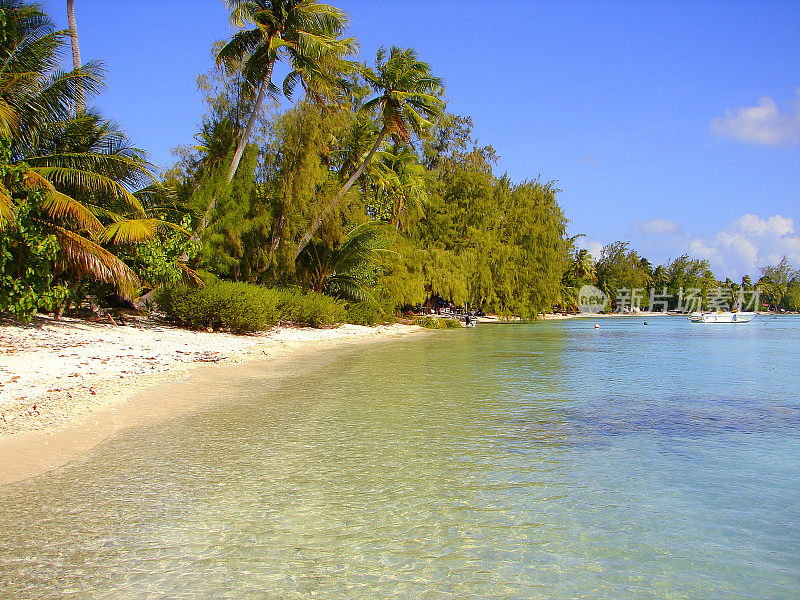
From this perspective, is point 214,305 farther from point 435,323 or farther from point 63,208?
point 435,323

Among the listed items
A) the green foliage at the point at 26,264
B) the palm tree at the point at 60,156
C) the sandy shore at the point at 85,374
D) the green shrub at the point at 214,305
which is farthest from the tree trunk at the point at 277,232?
the green foliage at the point at 26,264

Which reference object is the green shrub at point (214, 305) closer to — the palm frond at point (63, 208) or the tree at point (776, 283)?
the palm frond at point (63, 208)

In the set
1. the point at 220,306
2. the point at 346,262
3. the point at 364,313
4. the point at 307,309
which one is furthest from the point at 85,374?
the point at 364,313

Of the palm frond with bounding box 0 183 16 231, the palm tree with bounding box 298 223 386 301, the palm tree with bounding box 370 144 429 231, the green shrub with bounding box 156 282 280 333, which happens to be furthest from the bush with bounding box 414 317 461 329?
the palm frond with bounding box 0 183 16 231

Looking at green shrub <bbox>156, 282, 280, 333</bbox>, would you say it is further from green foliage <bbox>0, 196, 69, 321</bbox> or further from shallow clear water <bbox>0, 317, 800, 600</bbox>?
shallow clear water <bbox>0, 317, 800, 600</bbox>

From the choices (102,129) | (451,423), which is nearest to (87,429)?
(451,423)

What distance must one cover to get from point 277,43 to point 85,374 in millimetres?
16911

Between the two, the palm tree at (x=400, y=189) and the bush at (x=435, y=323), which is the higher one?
the palm tree at (x=400, y=189)

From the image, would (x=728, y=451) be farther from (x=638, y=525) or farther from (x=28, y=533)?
(x=28, y=533)

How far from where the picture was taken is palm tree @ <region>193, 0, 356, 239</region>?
24.7 metres

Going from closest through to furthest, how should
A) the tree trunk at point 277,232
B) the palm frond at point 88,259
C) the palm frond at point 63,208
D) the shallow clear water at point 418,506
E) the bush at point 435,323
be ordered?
the shallow clear water at point 418,506 → the palm frond at point 63,208 → the palm frond at point 88,259 → the tree trunk at point 277,232 → the bush at point 435,323

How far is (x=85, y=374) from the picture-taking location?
12258 mm

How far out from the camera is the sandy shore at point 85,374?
7.88 metres

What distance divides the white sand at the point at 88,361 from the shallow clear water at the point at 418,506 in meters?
1.72
